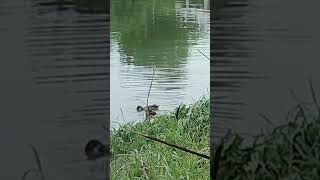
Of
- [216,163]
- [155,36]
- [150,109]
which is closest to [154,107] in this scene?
[150,109]

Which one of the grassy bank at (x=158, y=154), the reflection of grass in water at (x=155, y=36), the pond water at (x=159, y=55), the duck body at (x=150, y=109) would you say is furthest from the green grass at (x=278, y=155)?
the duck body at (x=150, y=109)

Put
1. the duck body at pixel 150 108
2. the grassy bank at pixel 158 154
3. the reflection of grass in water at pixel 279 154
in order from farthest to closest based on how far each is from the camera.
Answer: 1. the duck body at pixel 150 108
2. the grassy bank at pixel 158 154
3. the reflection of grass in water at pixel 279 154

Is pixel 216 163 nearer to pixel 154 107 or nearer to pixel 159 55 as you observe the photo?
pixel 159 55

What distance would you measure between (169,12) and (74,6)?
0.70m

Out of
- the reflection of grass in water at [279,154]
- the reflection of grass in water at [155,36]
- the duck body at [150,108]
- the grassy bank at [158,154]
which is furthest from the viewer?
the duck body at [150,108]

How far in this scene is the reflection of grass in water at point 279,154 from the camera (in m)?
1.28

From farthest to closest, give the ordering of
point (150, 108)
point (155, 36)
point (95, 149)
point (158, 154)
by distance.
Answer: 1. point (150, 108)
2. point (155, 36)
3. point (158, 154)
4. point (95, 149)

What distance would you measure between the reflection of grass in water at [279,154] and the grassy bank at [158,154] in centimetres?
17

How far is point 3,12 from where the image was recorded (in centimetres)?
121

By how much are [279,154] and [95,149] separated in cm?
42

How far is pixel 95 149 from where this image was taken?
→ 1.28 metres

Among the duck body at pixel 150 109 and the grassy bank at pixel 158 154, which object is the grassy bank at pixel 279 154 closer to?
the grassy bank at pixel 158 154

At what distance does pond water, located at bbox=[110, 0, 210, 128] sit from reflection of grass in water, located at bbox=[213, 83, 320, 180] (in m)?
0.42

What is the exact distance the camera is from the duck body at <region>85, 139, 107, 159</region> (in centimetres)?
128
